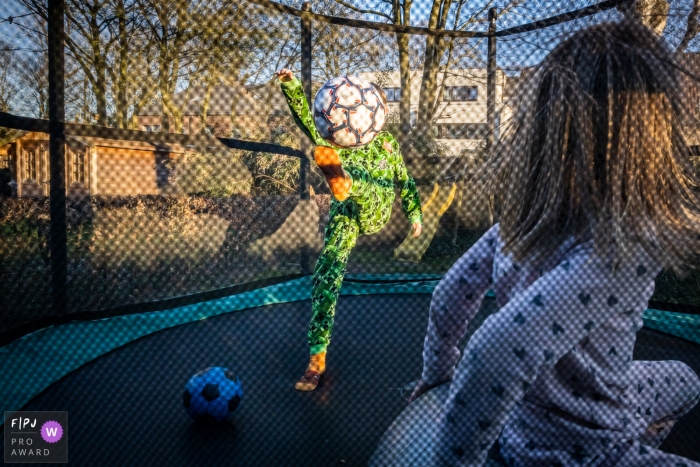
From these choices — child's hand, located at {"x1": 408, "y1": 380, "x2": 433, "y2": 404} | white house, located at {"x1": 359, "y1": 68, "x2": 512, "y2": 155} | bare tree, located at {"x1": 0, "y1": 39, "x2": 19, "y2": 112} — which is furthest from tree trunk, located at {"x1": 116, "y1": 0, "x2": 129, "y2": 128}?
child's hand, located at {"x1": 408, "y1": 380, "x2": 433, "y2": 404}

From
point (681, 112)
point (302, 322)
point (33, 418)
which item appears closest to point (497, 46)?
point (302, 322)

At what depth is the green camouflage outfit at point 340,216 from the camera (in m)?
1.12

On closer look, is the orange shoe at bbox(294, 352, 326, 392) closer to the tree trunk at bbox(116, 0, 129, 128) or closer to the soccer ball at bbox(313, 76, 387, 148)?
the soccer ball at bbox(313, 76, 387, 148)

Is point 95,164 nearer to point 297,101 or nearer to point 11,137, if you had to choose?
point 11,137

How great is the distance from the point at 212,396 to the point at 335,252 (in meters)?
0.43

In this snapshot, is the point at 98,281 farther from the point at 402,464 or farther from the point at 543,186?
the point at 543,186

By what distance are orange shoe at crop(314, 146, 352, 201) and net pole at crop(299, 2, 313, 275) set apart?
0.95 meters

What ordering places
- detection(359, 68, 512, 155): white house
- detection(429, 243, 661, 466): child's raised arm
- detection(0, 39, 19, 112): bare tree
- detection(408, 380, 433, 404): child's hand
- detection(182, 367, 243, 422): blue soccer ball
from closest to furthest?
detection(429, 243, 661, 466): child's raised arm
detection(408, 380, 433, 404): child's hand
detection(182, 367, 243, 422): blue soccer ball
detection(0, 39, 19, 112): bare tree
detection(359, 68, 512, 155): white house

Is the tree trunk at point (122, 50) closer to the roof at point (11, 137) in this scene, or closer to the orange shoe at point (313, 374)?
the roof at point (11, 137)

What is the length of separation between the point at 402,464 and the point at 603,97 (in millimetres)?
420

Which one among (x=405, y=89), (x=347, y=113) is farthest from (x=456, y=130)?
(x=347, y=113)

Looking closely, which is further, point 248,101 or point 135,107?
point 248,101

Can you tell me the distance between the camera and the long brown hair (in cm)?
36

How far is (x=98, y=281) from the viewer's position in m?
1.55
